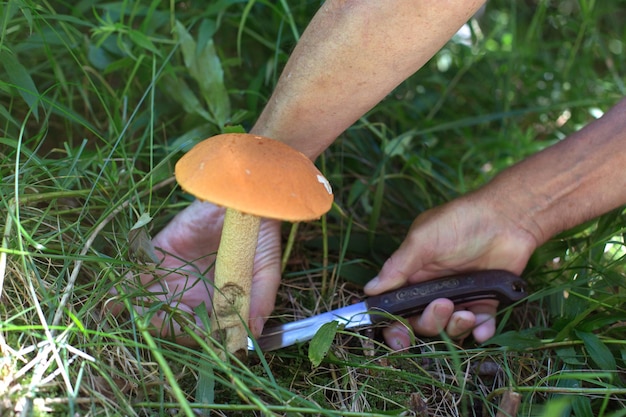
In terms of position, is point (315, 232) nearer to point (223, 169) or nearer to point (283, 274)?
point (283, 274)

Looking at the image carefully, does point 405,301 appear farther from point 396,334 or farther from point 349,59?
point 349,59

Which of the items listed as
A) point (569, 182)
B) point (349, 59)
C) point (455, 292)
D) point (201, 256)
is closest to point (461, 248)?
point (455, 292)

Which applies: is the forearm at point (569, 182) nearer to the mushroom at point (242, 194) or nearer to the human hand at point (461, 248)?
the human hand at point (461, 248)

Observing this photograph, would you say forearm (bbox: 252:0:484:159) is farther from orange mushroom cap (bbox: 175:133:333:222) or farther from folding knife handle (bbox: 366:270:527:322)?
folding knife handle (bbox: 366:270:527:322)

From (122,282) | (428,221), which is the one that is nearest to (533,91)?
(428,221)

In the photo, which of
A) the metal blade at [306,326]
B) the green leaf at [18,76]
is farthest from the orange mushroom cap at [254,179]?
the green leaf at [18,76]
